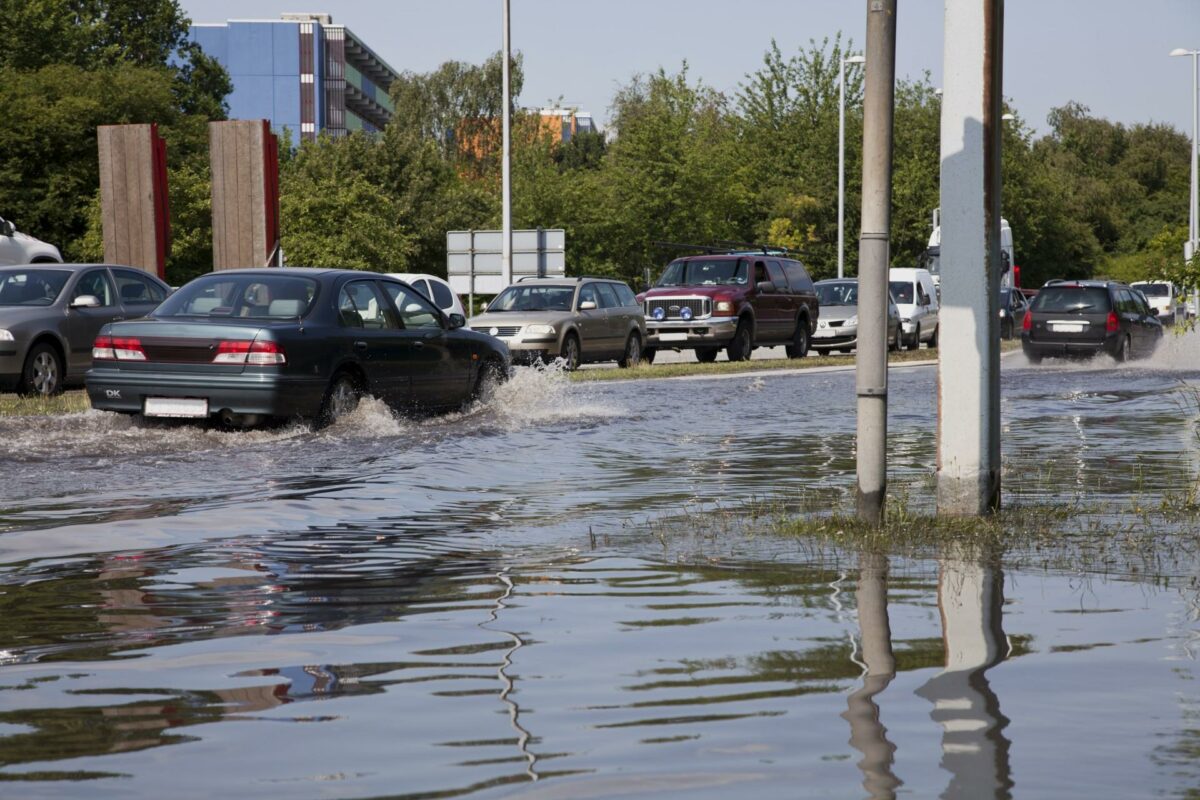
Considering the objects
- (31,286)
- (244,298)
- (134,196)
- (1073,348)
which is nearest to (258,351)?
(244,298)

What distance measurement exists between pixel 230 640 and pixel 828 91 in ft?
258

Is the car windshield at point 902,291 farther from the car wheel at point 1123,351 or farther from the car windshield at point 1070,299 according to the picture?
the car wheel at point 1123,351

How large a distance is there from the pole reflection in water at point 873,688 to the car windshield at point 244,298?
8664 mm

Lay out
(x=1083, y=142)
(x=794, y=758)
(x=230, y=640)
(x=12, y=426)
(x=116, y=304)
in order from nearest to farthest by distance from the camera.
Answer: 1. (x=794, y=758)
2. (x=230, y=640)
3. (x=12, y=426)
4. (x=116, y=304)
5. (x=1083, y=142)

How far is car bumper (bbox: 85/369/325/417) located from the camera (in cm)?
1502

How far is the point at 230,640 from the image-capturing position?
634 centimetres

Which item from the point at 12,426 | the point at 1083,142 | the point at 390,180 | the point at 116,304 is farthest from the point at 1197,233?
the point at 12,426

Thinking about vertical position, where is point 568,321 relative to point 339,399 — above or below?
above

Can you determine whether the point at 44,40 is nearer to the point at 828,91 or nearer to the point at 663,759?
the point at 828,91

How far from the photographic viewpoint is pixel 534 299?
101 feet

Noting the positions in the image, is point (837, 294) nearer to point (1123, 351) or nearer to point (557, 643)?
point (1123, 351)

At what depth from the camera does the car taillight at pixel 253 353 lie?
15.0 meters

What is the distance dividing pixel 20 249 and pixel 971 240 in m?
22.8

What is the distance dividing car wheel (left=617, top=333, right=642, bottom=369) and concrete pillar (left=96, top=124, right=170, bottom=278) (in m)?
8.33
